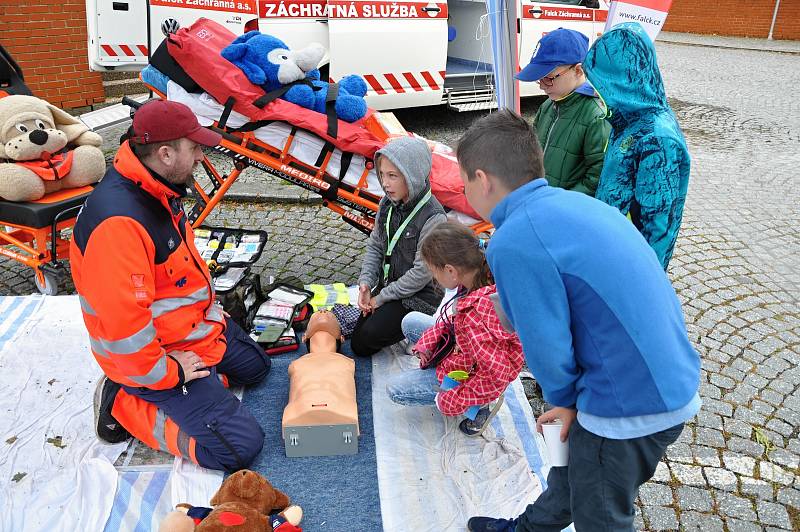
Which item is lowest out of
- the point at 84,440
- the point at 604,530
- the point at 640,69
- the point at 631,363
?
the point at 84,440

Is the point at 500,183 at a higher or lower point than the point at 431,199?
higher

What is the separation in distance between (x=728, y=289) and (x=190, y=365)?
3.87 meters

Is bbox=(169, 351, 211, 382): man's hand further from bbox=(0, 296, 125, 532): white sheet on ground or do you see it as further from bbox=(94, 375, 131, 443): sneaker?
bbox=(0, 296, 125, 532): white sheet on ground

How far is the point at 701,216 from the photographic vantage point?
598 centimetres

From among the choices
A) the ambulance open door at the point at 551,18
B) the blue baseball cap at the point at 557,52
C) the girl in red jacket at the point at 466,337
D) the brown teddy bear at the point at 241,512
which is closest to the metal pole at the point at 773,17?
the ambulance open door at the point at 551,18

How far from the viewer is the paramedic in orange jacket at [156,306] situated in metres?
2.37

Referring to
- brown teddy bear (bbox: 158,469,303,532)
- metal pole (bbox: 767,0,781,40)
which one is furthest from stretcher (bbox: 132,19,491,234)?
metal pole (bbox: 767,0,781,40)

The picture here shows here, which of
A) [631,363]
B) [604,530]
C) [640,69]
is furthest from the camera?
[640,69]

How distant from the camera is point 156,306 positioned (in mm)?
2652

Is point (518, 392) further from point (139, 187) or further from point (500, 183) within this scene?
point (139, 187)

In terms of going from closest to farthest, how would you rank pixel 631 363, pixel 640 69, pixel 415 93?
1. pixel 631 363
2. pixel 640 69
3. pixel 415 93

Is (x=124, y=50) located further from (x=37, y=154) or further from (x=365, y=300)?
(x=365, y=300)

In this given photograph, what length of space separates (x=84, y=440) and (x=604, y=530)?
7.88 feet

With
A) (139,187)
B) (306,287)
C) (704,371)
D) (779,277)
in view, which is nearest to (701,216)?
(779,277)
